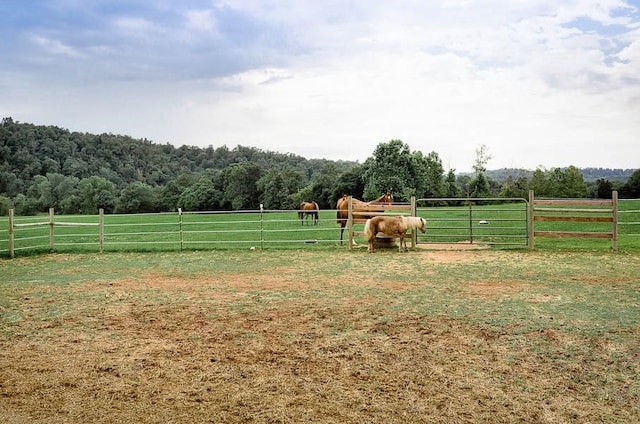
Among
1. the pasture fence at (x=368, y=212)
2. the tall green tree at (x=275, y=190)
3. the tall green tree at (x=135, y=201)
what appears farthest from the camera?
the tall green tree at (x=275, y=190)

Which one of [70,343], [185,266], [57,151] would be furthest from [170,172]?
[70,343]

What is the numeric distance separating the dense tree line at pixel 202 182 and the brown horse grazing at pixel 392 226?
92.5ft

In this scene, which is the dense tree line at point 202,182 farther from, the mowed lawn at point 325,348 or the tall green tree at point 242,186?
the mowed lawn at point 325,348

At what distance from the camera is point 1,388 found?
12.6ft

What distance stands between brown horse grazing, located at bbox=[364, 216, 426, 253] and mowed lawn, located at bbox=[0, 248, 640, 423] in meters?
3.03

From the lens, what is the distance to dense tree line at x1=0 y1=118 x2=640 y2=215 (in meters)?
42.1

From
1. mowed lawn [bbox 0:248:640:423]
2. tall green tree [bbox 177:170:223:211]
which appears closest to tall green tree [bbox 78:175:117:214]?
tall green tree [bbox 177:170:223:211]

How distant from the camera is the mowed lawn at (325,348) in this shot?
3420mm

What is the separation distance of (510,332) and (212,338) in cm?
308

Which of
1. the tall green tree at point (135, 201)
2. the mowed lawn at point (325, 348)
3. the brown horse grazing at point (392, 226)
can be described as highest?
the tall green tree at point (135, 201)

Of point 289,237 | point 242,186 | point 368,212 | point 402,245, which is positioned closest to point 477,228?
point 402,245

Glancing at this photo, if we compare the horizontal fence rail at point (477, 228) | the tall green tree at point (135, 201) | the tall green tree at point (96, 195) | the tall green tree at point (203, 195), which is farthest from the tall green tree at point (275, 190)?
the horizontal fence rail at point (477, 228)

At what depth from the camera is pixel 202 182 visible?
51.1 m

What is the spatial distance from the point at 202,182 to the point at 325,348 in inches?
1905
